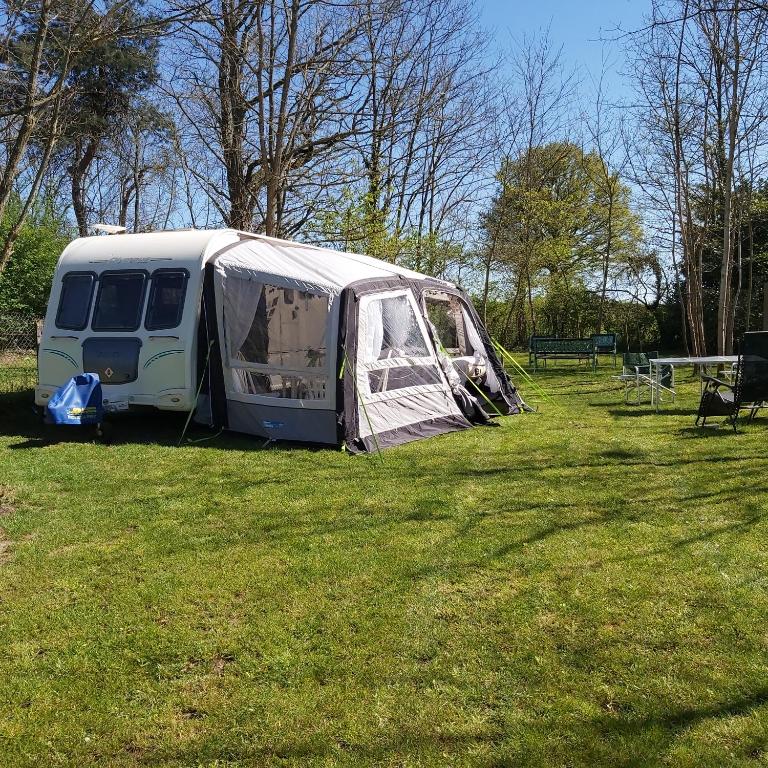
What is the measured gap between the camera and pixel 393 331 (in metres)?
7.70

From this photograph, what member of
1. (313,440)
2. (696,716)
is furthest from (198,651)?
(313,440)

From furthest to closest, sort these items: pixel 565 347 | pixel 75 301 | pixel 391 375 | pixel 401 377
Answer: pixel 565 347 → pixel 75 301 → pixel 401 377 → pixel 391 375

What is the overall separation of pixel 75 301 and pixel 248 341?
2.32 m

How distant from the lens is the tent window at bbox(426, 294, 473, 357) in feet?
33.1

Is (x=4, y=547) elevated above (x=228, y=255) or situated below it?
below

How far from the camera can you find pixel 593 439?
723cm

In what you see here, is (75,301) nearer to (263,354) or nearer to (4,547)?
(263,354)

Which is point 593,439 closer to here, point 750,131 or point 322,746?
point 322,746

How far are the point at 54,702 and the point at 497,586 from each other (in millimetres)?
2087

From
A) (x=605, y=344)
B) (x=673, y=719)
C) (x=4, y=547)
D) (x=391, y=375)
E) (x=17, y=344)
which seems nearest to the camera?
(x=673, y=719)

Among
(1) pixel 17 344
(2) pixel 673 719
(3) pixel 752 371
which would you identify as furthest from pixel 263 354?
(1) pixel 17 344

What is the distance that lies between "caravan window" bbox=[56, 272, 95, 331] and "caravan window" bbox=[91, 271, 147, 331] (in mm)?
143

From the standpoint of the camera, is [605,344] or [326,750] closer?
[326,750]

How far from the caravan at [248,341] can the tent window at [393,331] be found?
0.02 metres
